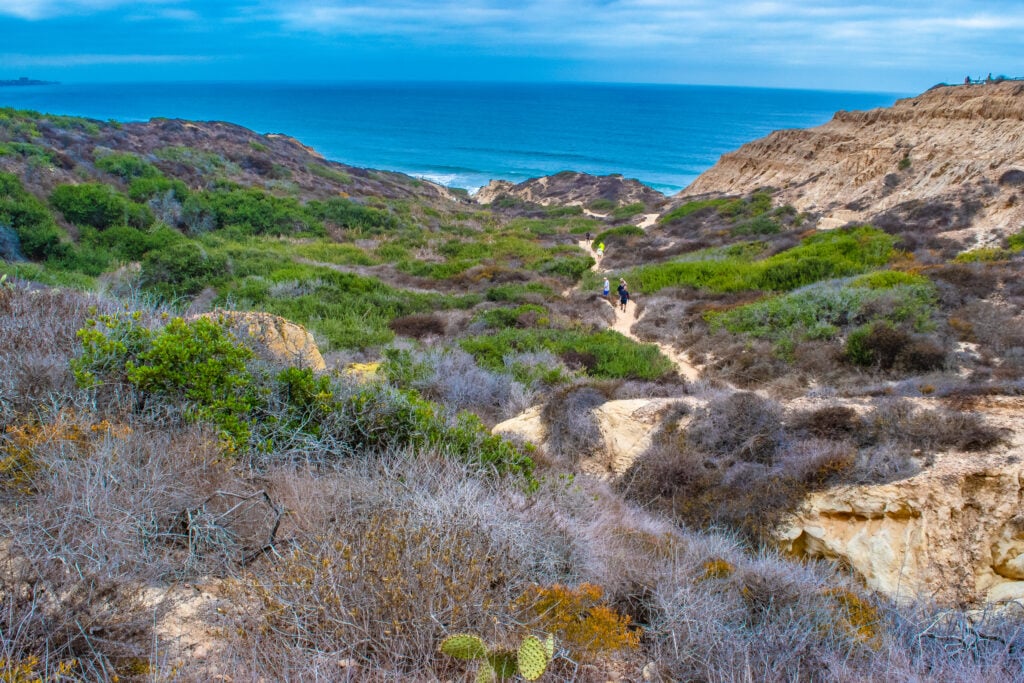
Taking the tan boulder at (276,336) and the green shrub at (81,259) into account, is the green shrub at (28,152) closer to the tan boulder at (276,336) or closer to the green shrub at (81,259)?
the green shrub at (81,259)

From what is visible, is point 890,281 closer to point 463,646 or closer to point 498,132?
point 463,646

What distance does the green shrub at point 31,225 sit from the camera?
1510 cm

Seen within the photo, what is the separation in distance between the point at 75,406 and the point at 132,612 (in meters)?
2.00

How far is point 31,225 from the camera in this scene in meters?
15.6

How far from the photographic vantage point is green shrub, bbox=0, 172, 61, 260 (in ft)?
49.5

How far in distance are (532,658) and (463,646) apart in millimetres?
300

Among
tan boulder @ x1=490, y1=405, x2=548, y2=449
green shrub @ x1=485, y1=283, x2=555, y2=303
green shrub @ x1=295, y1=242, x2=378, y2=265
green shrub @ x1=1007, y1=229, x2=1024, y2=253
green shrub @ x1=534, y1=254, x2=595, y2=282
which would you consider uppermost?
green shrub @ x1=1007, y1=229, x2=1024, y2=253

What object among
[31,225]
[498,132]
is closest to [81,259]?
[31,225]

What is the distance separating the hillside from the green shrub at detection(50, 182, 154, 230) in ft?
25.8

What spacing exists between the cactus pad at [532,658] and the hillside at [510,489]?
22 millimetres

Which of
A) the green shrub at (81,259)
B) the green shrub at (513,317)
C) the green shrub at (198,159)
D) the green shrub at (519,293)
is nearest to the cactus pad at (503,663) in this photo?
the green shrub at (513,317)

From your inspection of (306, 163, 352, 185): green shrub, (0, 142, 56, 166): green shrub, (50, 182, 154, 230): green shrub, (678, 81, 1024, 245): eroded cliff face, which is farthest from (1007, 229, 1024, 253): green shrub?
(306, 163, 352, 185): green shrub

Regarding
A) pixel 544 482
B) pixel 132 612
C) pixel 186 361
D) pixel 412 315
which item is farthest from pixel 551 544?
pixel 412 315

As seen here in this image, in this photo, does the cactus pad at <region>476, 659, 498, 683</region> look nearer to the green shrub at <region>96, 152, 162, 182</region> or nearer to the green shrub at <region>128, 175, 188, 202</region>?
the green shrub at <region>128, 175, 188, 202</region>
